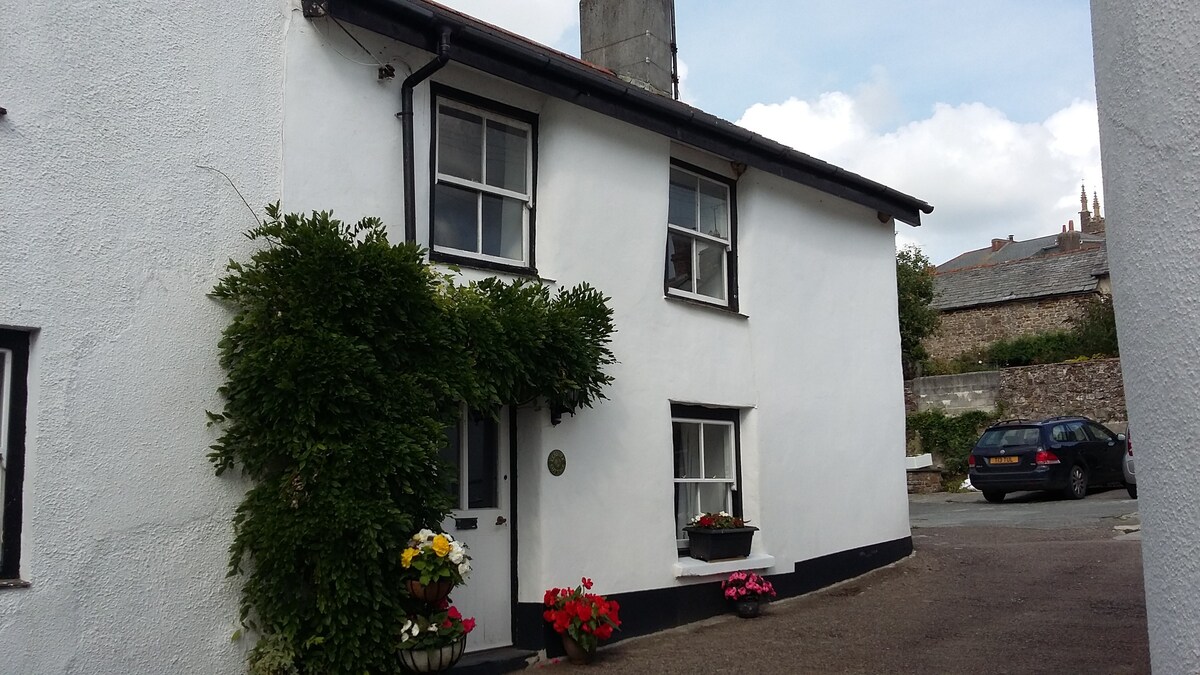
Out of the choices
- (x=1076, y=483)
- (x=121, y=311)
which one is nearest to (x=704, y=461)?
(x=121, y=311)

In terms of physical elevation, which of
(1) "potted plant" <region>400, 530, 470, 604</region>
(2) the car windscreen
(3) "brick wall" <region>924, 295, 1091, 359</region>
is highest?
(3) "brick wall" <region>924, 295, 1091, 359</region>

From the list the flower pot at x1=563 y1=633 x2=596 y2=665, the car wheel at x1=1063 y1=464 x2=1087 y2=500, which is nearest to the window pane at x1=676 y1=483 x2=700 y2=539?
the flower pot at x1=563 y1=633 x2=596 y2=665

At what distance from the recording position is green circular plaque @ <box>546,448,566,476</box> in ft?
27.8

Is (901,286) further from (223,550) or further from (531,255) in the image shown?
(223,550)

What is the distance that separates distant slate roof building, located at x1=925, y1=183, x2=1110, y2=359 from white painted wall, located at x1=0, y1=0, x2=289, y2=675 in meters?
29.7

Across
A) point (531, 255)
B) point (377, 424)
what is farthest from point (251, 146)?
point (531, 255)

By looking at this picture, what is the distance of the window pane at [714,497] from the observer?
10.3 m

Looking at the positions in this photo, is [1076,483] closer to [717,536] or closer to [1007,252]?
[717,536]

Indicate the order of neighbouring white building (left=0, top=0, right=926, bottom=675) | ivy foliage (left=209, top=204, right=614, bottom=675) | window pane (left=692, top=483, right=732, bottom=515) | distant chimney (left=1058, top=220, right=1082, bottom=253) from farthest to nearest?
1. distant chimney (left=1058, top=220, right=1082, bottom=253)
2. window pane (left=692, top=483, right=732, bottom=515)
3. ivy foliage (left=209, top=204, right=614, bottom=675)
4. neighbouring white building (left=0, top=0, right=926, bottom=675)

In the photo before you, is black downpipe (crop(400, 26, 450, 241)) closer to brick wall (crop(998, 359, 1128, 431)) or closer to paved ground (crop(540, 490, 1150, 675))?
paved ground (crop(540, 490, 1150, 675))

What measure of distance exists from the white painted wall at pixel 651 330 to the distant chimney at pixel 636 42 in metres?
1.95

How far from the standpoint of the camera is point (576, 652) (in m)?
8.05

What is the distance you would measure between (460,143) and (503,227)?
30.2 inches

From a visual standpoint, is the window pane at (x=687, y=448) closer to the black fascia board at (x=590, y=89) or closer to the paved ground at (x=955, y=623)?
the paved ground at (x=955, y=623)
